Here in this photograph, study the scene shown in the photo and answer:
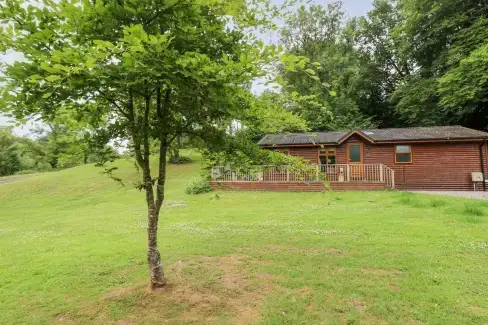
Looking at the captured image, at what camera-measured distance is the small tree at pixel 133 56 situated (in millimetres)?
2104

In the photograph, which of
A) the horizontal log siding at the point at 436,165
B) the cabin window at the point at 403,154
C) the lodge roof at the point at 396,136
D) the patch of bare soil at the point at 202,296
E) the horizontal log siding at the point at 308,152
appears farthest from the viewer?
the horizontal log siding at the point at 308,152

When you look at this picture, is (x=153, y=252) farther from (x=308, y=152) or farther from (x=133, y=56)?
(x=308, y=152)

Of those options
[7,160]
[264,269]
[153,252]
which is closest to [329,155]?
[264,269]

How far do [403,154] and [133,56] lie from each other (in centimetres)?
1728

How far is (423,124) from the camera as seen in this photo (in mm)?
23750

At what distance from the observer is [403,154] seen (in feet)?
53.6

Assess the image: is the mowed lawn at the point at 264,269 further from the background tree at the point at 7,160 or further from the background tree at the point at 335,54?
the background tree at the point at 7,160

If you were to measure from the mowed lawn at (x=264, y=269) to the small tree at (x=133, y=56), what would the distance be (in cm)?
119

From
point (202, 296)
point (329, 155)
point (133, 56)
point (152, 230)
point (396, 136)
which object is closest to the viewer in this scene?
point (133, 56)

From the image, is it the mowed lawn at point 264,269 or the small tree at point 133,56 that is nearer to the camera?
the small tree at point 133,56

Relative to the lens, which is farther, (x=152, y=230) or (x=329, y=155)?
(x=329, y=155)

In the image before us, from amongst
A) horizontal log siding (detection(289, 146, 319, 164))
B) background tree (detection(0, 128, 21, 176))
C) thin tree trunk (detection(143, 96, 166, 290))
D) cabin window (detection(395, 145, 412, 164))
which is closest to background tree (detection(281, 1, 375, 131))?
horizontal log siding (detection(289, 146, 319, 164))

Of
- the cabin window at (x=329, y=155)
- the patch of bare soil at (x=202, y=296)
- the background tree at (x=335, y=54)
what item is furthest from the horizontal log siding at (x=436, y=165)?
the patch of bare soil at (x=202, y=296)

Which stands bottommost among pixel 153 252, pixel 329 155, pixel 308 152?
pixel 153 252
